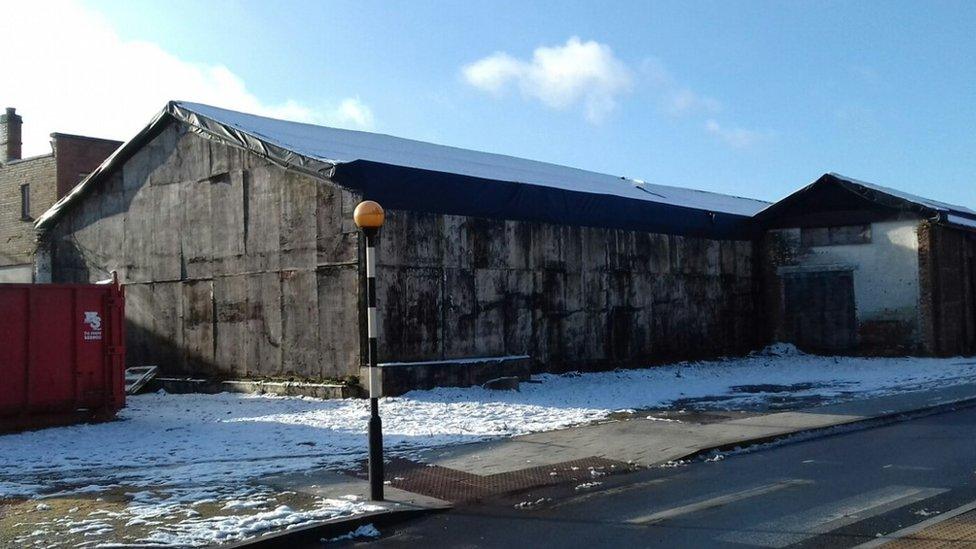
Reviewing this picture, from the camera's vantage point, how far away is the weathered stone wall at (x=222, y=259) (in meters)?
18.3

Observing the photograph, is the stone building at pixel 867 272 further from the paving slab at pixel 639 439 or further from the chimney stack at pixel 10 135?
the chimney stack at pixel 10 135

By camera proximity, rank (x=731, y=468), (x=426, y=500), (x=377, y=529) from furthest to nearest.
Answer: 1. (x=731, y=468)
2. (x=426, y=500)
3. (x=377, y=529)

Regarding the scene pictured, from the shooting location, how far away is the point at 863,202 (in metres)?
27.8

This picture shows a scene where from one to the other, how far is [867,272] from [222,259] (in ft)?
63.1

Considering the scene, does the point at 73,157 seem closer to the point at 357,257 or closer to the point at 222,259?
the point at 222,259

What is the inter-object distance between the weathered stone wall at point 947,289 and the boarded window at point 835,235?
172 cm

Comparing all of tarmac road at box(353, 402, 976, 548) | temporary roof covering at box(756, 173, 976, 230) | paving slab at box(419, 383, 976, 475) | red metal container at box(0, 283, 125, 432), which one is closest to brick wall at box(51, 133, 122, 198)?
red metal container at box(0, 283, 125, 432)

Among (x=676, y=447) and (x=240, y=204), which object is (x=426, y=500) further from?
(x=240, y=204)

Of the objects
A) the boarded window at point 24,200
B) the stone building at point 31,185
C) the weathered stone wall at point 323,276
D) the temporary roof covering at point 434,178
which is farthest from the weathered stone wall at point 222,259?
the boarded window at point 24,200

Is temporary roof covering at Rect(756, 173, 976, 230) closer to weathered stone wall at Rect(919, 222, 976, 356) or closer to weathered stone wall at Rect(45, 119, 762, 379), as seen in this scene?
weathered stone wall at Rect(919, 222, 976, 356)

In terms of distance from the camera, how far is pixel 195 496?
30.5 feet

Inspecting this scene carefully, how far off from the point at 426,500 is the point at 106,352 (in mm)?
8572

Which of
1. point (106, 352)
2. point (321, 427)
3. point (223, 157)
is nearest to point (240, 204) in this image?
point (223, 157)

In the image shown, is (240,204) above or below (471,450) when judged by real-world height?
above
